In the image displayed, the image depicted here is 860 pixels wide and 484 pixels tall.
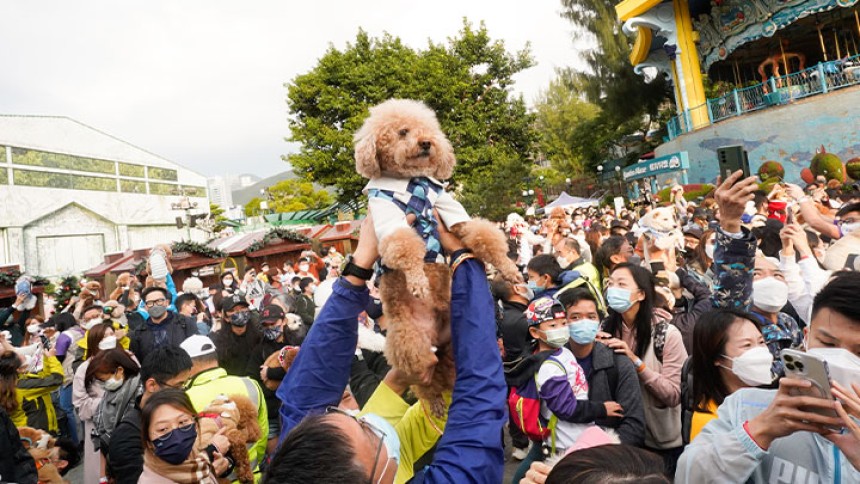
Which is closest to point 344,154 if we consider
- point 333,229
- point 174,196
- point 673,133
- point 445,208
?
point 333,229

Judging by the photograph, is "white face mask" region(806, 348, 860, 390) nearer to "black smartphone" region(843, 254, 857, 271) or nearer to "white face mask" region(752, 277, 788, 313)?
"white face mask" region(752, 277, 788, 313)

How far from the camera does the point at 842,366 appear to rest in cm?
117

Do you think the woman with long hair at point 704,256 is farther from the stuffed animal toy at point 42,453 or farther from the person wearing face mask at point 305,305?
the stuffed animal toy at point 42,453

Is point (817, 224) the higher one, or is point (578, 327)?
point (817, 224)

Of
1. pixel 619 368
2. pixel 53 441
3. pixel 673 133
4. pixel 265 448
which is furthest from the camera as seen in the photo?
pixel 673 133

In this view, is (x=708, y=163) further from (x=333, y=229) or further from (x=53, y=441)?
(x=53, y=441)

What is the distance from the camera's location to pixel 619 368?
2945 millimetres

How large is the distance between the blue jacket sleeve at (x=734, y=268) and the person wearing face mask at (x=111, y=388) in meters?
4.02

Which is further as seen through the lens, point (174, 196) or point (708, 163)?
point (174, 196)

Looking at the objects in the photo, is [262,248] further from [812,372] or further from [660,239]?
[812,372]

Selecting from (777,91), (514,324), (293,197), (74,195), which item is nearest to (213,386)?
(514,324)

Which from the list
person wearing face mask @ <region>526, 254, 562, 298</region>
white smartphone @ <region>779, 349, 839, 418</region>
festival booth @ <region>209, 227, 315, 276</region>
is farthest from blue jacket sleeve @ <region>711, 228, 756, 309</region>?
festival booth @ <region>209, 227, 315, 276</region>

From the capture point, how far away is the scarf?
241 centimetres

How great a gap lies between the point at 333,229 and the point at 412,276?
74.0 feet
